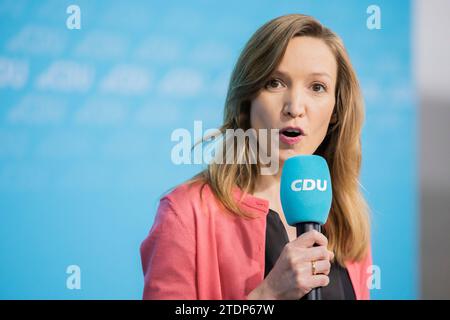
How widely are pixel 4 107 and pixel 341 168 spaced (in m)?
1.10

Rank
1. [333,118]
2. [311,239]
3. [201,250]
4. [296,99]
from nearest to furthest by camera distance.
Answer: [311,239]
[201,250]
[296,99]
[333,118]

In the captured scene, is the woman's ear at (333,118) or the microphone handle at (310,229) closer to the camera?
the microphone handle at (310,229)

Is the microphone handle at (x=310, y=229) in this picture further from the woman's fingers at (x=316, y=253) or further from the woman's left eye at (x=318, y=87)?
the woman's left eye at (x=318, y=87)

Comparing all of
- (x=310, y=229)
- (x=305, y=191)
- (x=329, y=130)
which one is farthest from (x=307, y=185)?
(x=329, y=130)

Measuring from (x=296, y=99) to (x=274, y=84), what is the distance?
8cm

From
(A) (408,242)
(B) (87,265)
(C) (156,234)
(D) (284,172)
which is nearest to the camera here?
(D) (284,172)

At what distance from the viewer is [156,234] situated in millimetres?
1709

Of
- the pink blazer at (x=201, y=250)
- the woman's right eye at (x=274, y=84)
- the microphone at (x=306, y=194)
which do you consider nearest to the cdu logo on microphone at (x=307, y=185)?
the microphone at (x=306, y=194)

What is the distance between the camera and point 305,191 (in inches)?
60.6

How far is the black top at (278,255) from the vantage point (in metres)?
1.77

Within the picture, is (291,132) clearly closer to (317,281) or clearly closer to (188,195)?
(188,195)
